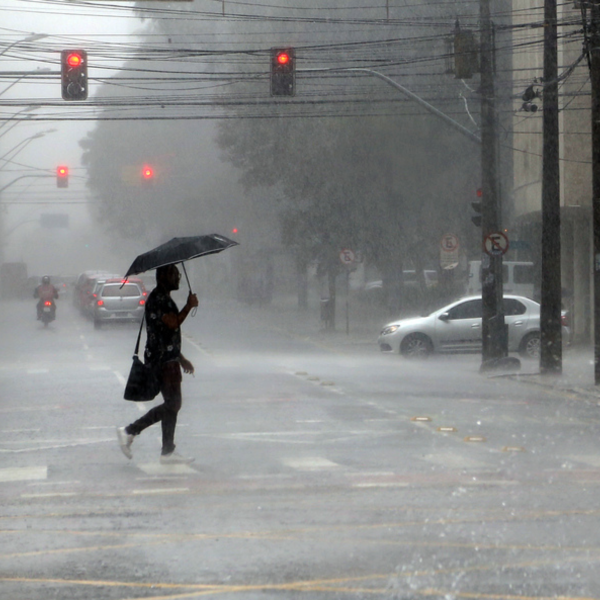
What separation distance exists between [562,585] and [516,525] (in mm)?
1626

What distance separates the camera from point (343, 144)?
1527 inches

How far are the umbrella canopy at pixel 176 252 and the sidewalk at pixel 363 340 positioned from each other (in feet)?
27.1

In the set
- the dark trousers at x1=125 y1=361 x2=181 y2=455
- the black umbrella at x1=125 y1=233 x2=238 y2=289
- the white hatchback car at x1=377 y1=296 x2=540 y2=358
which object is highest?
the black umbrella at x1=125 y1=233 x2=238 y2=289

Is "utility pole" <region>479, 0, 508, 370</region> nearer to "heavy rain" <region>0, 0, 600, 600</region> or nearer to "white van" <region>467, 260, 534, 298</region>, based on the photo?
"heavy rain" <region>0, 0, 600, 600</region>

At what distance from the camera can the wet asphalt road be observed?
6.64 m

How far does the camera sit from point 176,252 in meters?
11.3

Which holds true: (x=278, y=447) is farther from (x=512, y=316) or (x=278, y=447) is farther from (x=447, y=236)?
(x=447, y=236)

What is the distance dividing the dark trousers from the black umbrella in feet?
3.06

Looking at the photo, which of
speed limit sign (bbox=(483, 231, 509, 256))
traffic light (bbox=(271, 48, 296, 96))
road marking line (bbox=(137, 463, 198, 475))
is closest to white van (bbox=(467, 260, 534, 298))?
speed limit sign (bbox=(483, 231, 509, 256))

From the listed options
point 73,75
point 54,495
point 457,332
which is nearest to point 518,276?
point 457,332

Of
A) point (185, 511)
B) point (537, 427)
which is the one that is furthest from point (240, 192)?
point (185, 511)

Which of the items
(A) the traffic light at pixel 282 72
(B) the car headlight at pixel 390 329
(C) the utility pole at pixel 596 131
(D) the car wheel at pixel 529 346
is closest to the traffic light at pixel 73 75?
(A) the traffic light at pixel 282 72

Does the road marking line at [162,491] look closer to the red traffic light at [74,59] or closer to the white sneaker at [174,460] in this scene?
the white sneaker at [174,460]

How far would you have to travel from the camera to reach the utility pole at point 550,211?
69.3ft
